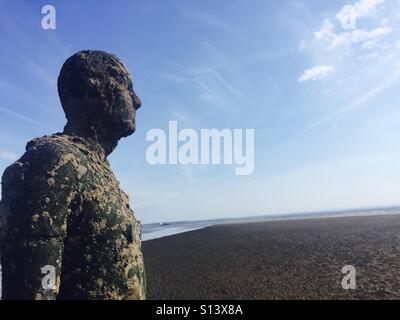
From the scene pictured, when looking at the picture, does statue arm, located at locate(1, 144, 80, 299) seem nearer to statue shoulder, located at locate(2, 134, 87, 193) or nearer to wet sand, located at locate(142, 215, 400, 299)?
statue shoulder, located at locate(2, 134, 87, 193)

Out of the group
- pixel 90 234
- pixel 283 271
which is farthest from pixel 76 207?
pixel 283 271

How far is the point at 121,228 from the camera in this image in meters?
3.33

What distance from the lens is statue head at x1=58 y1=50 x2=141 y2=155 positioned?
12.1 feet

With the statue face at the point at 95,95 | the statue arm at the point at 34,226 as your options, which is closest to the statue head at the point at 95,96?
the statue face at the point at 95,95

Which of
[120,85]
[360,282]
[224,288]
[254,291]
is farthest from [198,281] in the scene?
[120,85]

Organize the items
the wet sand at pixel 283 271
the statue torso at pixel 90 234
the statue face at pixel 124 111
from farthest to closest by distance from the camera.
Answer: the wet sand at pixel 283 271 < the statue face at pixel 124 111 < the statue torso at pixel 90 234

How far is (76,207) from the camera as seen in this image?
9.93 ft

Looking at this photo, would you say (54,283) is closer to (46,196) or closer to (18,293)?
(18,293)

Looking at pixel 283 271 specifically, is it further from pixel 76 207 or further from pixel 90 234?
pixel 76 207

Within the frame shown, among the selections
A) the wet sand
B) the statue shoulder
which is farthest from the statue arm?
the wet sand

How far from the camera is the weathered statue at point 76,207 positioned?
2717mm

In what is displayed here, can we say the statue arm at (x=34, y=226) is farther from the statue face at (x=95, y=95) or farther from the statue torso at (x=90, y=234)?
the statue face at (x=95, y=95)

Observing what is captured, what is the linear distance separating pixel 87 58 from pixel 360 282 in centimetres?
2059

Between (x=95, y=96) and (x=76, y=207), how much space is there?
1.24 metres
